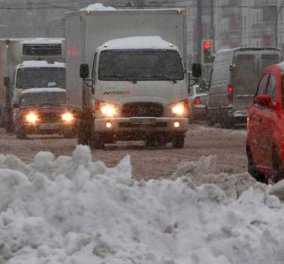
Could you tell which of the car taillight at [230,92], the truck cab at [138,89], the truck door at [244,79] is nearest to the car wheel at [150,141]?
the truck cab at [138,89]

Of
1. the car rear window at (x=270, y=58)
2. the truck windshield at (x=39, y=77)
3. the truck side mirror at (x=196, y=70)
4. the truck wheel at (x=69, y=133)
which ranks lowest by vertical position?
the truck wheel at (x=69, y=133)

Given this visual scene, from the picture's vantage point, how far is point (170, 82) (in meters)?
26.6

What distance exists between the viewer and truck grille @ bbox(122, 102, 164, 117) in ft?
87.2

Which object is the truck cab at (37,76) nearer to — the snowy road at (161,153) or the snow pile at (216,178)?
the snowy road at (161,153)

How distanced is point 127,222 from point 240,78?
1286 inches

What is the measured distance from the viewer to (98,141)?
27609 millimetres

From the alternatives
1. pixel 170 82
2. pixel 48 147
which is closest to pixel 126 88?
pixel 170 82

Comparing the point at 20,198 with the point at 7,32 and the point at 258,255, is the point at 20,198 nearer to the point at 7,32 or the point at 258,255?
the point at 258,255

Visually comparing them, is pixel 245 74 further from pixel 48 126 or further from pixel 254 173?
pixel 254 173

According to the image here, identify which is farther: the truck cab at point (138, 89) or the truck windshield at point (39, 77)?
the truck windshield at point (39, 77)

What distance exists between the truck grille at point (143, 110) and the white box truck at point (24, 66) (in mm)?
11370

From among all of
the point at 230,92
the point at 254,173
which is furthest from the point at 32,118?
the point at 254,173

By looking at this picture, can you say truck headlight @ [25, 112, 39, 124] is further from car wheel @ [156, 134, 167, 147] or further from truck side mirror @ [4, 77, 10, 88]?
car wheel @ [156, 134, 167, 147]

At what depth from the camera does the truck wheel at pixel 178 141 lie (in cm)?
2755
